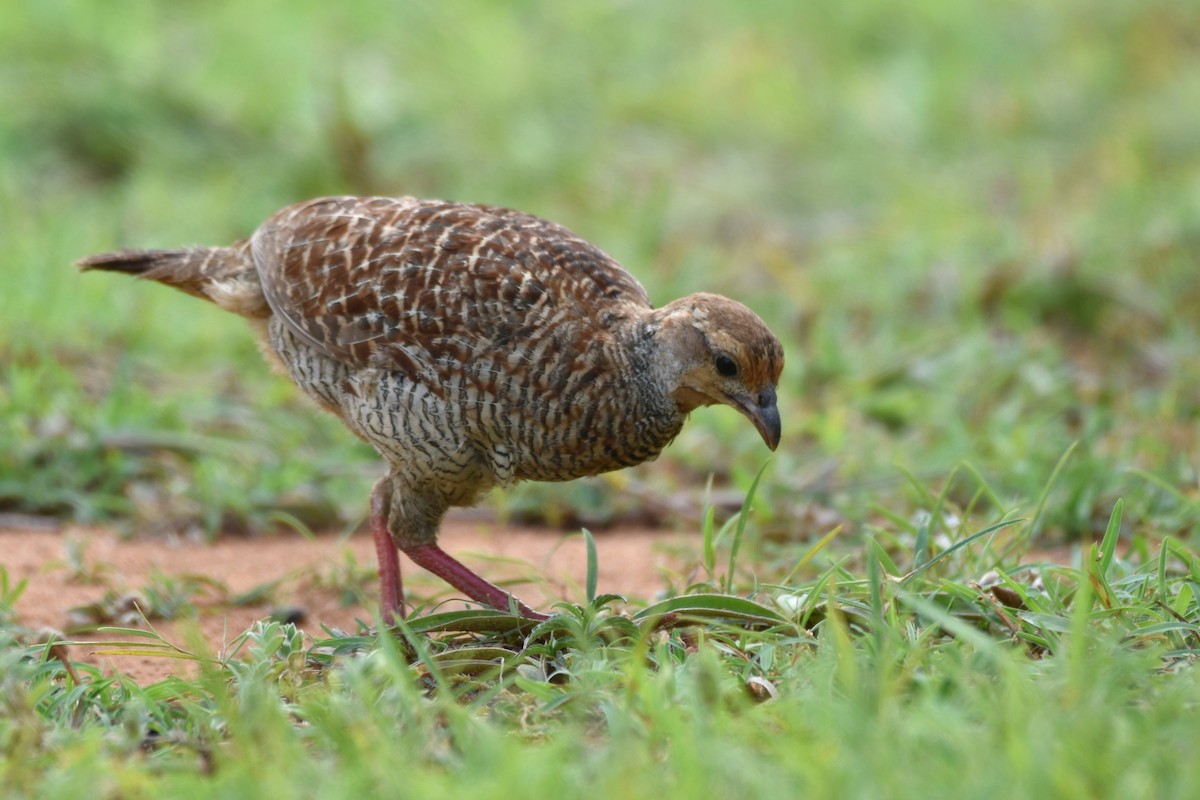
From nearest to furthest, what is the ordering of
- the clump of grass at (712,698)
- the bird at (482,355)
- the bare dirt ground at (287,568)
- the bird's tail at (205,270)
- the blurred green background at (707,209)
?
the clump of grass at (712,698)
the bird at (482,355)
the bare dirt ground at (287,568)
the bird's tail at (205,270)
the blurred green background at (707,209)

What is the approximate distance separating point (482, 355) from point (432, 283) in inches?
11.5

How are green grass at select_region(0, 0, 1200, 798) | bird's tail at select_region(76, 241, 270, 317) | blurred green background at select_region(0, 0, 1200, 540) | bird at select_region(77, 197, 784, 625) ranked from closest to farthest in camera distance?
green grass at select_region(0, 0, 1200, 798) → bird at select_region(77, 197, 784, 625) → bird's tail at select_region(76, 241, 270, 317) → blurred green background at select_region(0, 0, 1200, 540)

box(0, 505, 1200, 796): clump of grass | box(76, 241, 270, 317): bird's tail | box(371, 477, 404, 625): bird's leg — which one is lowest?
box(371, 477, 404, 625): bird's leg

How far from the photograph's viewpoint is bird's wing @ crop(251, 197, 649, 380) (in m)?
4.18

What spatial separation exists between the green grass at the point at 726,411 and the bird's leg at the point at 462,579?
0.27m

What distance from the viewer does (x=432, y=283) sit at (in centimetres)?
426

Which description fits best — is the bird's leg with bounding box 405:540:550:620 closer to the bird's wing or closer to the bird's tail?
the bird's wing

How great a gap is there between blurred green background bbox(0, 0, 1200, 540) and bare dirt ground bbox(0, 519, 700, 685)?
0.53 ft

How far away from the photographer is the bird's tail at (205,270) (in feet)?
15.9

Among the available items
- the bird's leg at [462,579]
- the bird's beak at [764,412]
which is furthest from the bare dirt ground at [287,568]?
the bird's beak at [764,412]

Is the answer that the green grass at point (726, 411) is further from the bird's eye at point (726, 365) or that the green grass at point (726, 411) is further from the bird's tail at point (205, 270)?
the bird's tail at point (205, 270)

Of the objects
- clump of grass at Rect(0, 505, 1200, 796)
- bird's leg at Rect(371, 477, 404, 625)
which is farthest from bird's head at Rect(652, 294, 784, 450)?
bird's leg at Rect(371, 477, 404, 625)

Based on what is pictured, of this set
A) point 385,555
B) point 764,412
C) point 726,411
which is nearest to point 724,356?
point 764,412

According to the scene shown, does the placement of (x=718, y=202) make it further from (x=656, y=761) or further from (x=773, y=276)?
(x=656, y=761)
